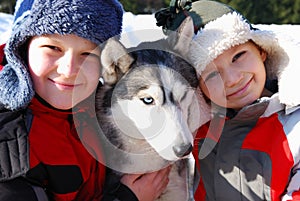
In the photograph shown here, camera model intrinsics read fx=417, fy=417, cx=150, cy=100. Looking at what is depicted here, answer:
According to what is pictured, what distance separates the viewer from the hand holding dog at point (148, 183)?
1.63 m

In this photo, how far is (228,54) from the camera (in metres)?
1.61

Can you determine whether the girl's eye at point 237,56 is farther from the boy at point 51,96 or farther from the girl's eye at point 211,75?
the boy at point 51,96

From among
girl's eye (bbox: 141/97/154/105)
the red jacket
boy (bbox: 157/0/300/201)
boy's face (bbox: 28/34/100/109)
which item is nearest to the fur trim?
boy (bbox: 157/0/300/201)

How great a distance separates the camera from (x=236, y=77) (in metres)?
1.59

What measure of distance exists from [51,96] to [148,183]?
0.53 metres

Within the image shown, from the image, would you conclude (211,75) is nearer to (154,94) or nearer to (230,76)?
(230,76)

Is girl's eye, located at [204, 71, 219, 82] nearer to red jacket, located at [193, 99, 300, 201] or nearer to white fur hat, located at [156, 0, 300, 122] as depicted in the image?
white fur hat, located at [156, 0, 300, 122]

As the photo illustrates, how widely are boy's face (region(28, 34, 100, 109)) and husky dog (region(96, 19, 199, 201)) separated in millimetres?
67

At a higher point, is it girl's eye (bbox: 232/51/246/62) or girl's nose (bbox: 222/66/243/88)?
girl's eye (bbox: 232/51/246/62)

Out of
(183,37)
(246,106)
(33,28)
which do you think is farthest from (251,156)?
(33,28)

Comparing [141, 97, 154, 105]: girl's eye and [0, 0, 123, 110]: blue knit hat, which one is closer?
[0, 0, 123, 110]: blue knit hat

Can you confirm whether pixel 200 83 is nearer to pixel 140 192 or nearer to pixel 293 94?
pixel 293 94

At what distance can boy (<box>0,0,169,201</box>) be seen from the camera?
52.7 inches

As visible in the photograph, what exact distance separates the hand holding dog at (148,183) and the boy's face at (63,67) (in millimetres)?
387
